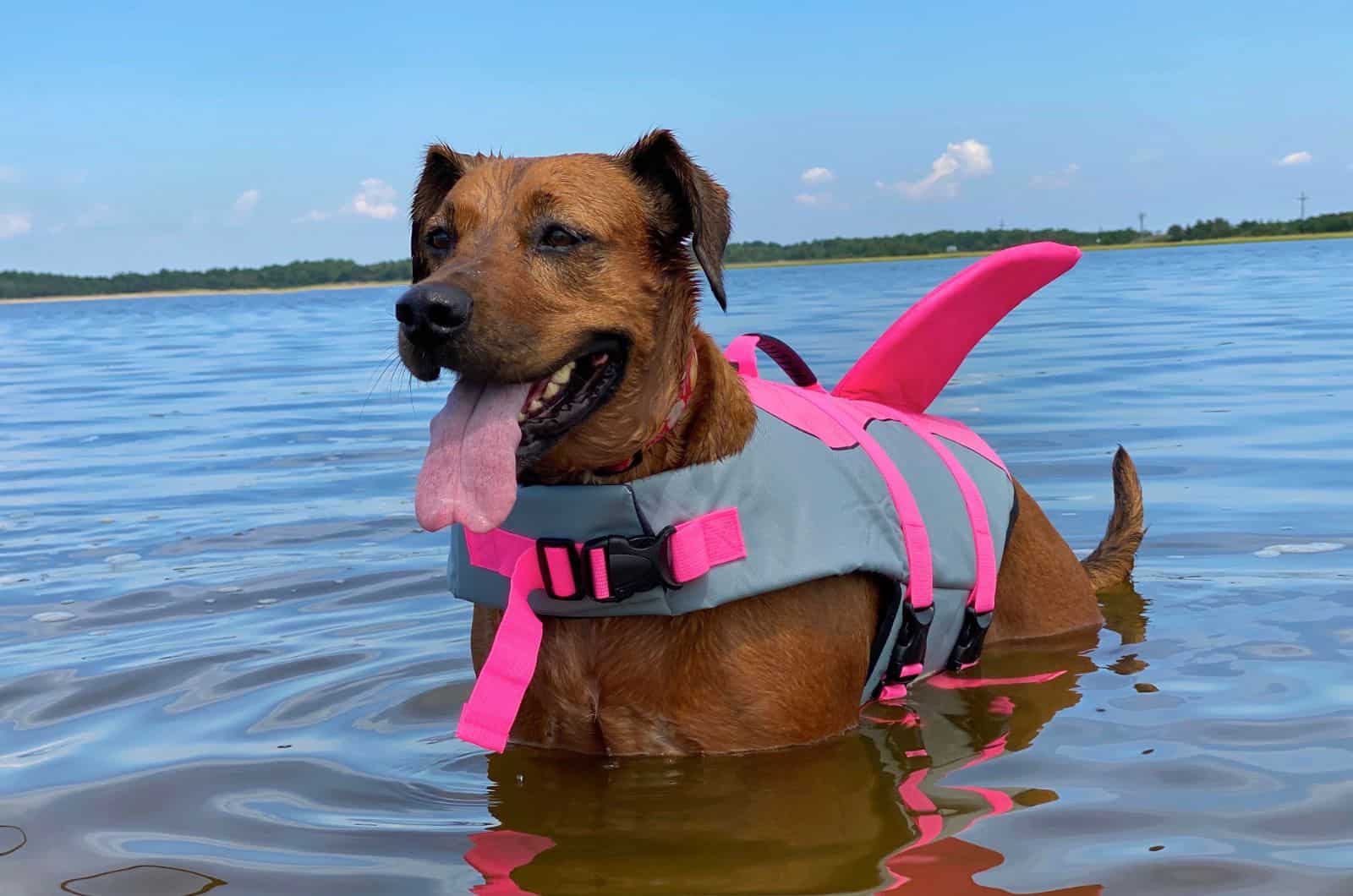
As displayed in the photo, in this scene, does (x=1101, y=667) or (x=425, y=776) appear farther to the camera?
(x=1101, y=667)

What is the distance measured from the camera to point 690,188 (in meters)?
4.26

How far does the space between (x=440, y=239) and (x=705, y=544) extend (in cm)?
133

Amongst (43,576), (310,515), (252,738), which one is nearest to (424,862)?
(252,738)

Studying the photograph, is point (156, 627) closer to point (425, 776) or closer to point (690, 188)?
point (425, 776)

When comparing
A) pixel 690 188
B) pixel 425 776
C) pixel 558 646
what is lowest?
pixel 425 776

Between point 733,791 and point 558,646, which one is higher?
point 558,646

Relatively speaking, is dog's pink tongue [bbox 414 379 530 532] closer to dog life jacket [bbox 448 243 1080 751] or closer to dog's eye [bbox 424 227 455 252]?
dog life jacket [bbox 448 243 1080 751]

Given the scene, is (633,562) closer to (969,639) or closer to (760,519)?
(760,519)

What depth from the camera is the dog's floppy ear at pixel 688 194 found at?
165 inches

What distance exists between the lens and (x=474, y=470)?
12.5 ft

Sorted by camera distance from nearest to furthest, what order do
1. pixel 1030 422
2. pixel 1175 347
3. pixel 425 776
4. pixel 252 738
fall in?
pixel 425 776 < pixel 252 738 < pixel 1030 422 < pixel 1175 347

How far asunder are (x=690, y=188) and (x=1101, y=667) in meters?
2.65

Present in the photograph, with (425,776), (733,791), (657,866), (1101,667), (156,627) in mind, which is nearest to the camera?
(657,866)

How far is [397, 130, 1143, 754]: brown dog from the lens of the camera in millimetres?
3893
